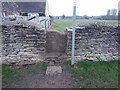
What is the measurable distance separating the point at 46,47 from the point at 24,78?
1441 millimetres

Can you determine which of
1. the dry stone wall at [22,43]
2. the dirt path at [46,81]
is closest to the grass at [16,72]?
the dirt path at [46,81]

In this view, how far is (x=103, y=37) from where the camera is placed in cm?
372

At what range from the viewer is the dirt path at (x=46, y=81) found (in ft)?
8.98

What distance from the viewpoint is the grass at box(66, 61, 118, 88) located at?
9.12 feet

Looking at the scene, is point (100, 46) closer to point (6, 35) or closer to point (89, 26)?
point (89, 26)

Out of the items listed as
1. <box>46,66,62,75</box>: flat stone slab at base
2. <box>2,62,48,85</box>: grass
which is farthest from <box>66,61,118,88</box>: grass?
<box>2,62,48,85</box>: grass

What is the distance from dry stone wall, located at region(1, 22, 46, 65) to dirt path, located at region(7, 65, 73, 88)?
0.82 m

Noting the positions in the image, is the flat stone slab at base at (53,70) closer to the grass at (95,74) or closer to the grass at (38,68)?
the grass at (38,68)

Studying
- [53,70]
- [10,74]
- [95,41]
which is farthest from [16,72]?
[95,41]

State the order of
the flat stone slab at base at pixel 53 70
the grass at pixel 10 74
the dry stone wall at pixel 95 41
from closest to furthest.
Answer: the grass at pixel 10 74 < the flat stone slab at base at pixel 53 70 < the dry stone wall at pixel 95 41

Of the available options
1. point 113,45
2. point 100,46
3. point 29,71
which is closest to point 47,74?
point 29,71

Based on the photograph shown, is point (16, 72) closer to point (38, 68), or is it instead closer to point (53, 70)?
point (38, 68)

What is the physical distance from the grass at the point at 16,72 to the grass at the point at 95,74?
968 mm

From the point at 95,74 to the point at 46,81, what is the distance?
1514 millimetres
